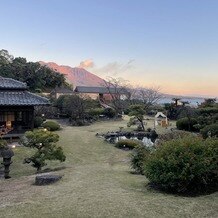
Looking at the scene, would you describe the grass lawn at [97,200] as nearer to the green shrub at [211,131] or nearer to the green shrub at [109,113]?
the green shrub at [211,131]

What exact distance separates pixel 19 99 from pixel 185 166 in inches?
791

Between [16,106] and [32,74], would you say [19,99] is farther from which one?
[32,74]

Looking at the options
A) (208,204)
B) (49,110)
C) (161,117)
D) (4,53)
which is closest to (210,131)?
(208,204)

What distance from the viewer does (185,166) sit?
29.2 feet

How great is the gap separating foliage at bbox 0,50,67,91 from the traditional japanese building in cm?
3151

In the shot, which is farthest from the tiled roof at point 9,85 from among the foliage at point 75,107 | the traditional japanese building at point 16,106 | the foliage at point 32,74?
the foliage at point 32,74

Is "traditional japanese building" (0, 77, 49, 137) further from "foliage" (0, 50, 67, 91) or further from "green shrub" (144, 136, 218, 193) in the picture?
"foliage" (0, 50, 67, 91)

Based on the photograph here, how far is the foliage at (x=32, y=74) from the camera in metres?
58.9

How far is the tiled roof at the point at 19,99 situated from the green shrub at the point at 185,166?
1808 cm

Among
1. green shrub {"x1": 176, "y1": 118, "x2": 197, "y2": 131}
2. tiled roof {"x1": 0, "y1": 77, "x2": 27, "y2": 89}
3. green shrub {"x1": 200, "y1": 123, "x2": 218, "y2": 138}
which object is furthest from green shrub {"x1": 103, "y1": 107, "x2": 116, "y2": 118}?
green shrub {"x1": 200, "y1": 123, "x2": 218, "y2": 138}

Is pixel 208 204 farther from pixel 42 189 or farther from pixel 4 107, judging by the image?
pixel 4 107

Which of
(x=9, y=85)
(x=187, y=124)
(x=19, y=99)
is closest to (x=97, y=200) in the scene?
(x=19, y=99)

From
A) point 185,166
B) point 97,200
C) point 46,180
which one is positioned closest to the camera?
point 97,200

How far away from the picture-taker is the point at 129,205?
25.5 ft
